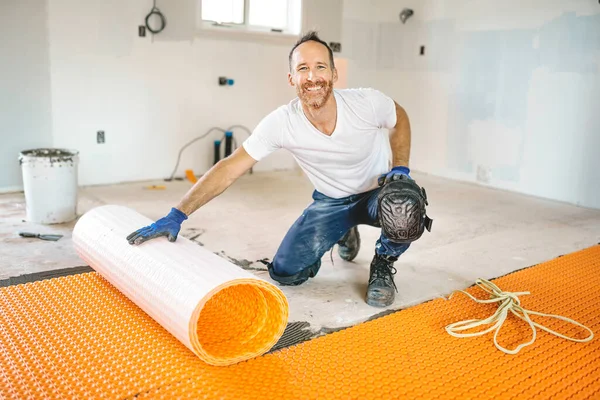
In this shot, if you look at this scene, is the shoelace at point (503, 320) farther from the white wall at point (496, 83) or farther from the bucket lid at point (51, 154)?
the white wall at point (496, 83)

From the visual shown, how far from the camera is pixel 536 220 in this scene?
3984mm

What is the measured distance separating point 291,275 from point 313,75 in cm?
90

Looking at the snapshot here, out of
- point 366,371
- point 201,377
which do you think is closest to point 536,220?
point 366,371

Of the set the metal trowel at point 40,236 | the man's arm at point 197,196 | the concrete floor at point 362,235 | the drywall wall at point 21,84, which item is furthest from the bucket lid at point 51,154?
the man's arm at point 197,196

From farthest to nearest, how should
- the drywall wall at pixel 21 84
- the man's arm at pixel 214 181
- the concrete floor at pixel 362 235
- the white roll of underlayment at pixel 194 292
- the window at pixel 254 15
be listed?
the window at pixel 254 15
the drywall wall at pixel 21 84
the concrete floor at pixel 362 235
the man's arm at pixel 214 181
the white roll of underlayment at pixel 194 292

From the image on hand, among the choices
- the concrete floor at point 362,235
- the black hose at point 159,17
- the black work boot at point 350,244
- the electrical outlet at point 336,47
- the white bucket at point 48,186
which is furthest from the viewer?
the electrical outlet at point 336,47

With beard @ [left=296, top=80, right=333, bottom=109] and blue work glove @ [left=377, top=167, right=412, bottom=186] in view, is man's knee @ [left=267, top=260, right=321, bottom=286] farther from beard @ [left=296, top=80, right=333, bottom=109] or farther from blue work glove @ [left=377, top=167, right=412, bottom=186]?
beard @ [left=296, top=80, right=333, bottom=109]

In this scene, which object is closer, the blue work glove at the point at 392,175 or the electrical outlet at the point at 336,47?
the blue work glove at the point at 392,175

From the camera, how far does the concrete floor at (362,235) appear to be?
8.29 feet

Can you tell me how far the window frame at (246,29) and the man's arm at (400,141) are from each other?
2947 mm

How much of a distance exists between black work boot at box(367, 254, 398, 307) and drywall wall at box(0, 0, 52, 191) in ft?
10.1

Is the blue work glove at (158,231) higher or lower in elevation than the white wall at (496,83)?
lower

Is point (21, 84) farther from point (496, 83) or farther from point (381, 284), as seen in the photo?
point (496, 83)

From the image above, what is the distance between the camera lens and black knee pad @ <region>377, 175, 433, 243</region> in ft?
7.23
